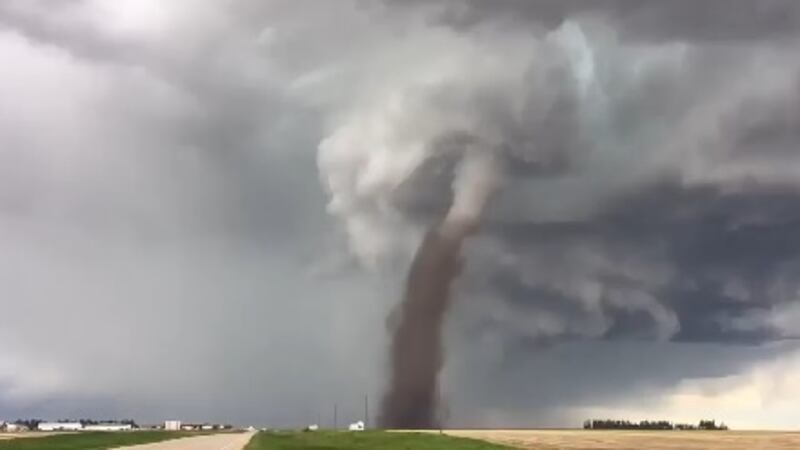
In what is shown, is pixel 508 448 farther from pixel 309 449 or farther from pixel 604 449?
pixel 309 449

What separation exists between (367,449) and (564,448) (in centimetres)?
2380

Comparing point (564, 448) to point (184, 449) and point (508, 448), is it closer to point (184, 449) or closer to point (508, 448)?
point (508, 448)

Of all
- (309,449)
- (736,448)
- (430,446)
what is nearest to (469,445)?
(430,446)

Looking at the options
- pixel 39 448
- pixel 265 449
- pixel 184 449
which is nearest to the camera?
pixel 184 449

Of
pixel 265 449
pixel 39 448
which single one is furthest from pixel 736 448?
pixel 39 448

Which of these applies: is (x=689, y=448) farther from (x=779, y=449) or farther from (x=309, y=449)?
(x=309, y=449)

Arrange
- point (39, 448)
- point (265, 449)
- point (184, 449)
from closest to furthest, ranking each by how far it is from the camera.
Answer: point (184, 449) → point (265, 449) → point (39, 448)

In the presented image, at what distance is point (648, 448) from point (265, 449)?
47.3 meters

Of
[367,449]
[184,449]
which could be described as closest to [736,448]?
[367,449]

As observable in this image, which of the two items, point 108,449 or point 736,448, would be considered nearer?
point 108,449

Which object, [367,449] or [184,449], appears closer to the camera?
[184,449]

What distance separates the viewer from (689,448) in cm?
12575

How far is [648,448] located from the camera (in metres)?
123

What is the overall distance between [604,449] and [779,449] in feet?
80.5
